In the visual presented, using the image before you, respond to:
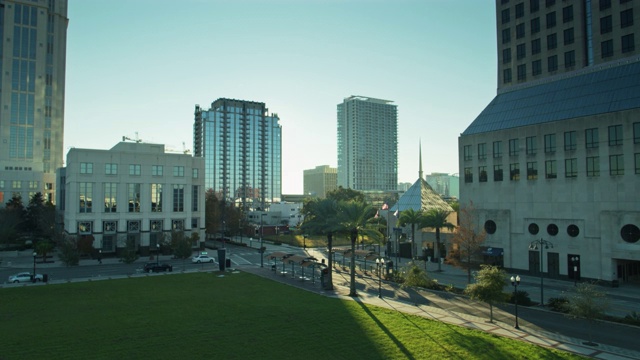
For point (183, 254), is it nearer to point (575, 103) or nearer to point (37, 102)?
point (575, 103)

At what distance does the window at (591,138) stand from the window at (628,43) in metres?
11.6

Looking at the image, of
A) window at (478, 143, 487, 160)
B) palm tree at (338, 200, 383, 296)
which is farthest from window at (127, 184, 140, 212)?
window at (478, 143, 487, 160)

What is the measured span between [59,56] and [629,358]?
6445 inches

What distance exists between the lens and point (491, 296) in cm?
3130

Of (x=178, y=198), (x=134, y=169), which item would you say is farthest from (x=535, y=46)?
(x=134, y=169)

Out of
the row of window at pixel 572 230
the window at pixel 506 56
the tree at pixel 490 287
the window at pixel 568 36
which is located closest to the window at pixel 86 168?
the row of window at pixel 572 230

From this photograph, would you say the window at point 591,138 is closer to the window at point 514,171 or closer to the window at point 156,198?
the window at point 514,171

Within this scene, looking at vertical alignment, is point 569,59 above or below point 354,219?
above

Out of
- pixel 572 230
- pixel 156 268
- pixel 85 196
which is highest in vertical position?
pixel 85 196

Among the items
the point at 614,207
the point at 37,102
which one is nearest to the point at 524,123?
the point at 614,207

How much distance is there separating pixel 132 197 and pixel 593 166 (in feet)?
237

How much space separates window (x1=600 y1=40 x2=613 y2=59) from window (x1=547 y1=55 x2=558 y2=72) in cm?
580

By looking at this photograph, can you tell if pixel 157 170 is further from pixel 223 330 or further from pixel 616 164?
pixel 616 164

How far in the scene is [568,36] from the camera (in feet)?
195
